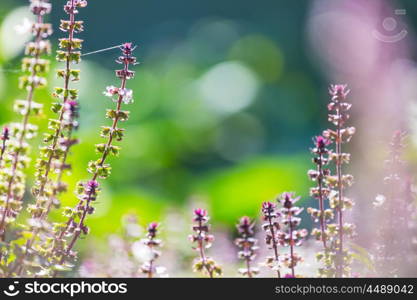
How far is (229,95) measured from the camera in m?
5.16

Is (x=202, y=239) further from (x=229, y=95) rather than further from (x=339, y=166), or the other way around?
(x=229, y=95)

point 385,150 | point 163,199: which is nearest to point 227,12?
point 163,199

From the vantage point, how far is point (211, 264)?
1251 millimetres

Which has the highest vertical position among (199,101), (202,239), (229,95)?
(229,95)

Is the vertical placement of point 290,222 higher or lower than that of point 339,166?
lower

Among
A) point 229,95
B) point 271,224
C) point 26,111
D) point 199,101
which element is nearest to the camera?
point 26,111

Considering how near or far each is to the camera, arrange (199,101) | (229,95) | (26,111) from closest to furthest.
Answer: (26,111), (199,101), (229,95)

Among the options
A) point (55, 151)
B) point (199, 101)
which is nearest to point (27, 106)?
point (55, 151)

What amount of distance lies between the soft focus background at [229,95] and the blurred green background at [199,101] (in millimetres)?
12

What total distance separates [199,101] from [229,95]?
0.39 m

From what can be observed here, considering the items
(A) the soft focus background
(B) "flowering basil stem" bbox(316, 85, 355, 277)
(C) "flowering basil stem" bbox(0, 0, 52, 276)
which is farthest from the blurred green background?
(C) "flowering basil stem" bbox(0, 0, 52, 276)

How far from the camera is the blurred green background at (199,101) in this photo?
12.0 feet

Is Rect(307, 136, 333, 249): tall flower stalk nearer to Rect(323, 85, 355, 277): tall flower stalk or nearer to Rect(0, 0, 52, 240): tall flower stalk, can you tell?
Rect(323, 85, 355, 277): tall flower stalk

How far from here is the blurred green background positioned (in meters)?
3.66
